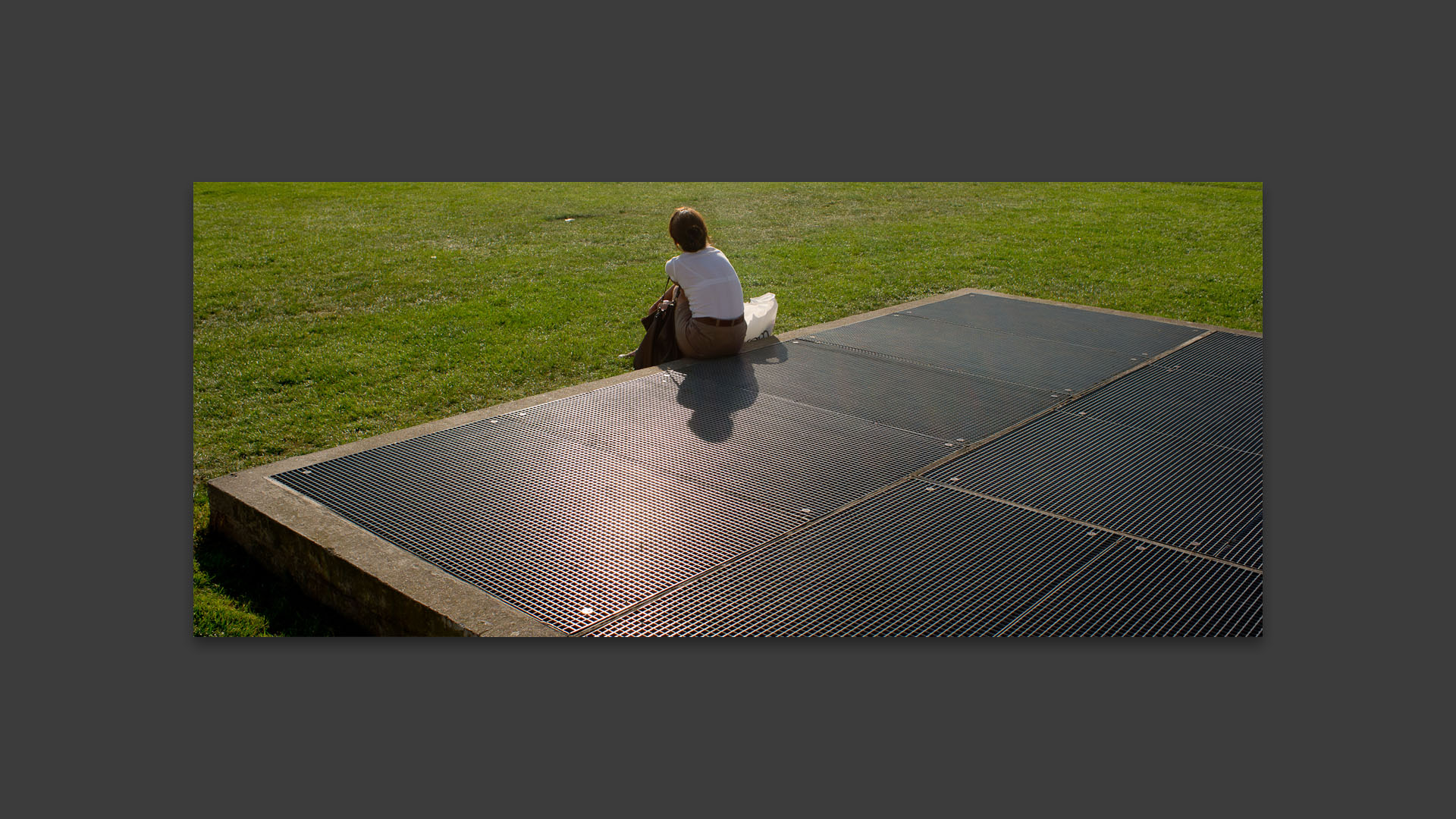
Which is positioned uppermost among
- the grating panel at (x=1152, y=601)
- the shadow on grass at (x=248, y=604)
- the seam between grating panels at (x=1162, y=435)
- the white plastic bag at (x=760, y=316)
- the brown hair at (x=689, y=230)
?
the brown hair at (x=689, y=230)

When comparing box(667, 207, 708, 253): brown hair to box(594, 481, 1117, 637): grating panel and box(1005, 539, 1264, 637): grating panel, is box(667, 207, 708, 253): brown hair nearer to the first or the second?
box(594, 481, 1117, 637): grating panel

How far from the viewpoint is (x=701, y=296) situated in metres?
7.31

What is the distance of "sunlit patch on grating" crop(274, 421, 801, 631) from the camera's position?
421 cm

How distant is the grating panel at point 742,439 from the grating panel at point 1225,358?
2652 millimetres

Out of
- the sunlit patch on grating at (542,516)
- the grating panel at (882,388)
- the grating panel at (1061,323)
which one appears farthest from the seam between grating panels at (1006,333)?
the sunlit patch on grating at (542,516)

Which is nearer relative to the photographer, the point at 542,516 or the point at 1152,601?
the point at 1152,601

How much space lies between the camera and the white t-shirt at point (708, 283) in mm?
7316

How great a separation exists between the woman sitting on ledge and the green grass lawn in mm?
811

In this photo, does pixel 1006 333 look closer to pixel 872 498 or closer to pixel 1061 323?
pixel 1061 323

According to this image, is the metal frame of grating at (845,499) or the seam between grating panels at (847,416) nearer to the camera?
the metal frame of grating at (845,499)

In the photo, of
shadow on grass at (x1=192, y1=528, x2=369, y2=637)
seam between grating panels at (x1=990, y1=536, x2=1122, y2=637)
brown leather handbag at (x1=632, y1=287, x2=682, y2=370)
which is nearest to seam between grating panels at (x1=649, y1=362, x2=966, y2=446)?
brown leather handbag at (x1=632, y1=287, x2=682, y2=370)

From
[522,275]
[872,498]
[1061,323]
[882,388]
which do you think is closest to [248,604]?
[872,498]

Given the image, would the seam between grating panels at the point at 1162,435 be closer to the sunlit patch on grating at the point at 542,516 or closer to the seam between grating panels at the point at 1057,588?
the seam between grating panels at the point at 1057,588

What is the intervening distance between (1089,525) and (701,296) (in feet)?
10.7
